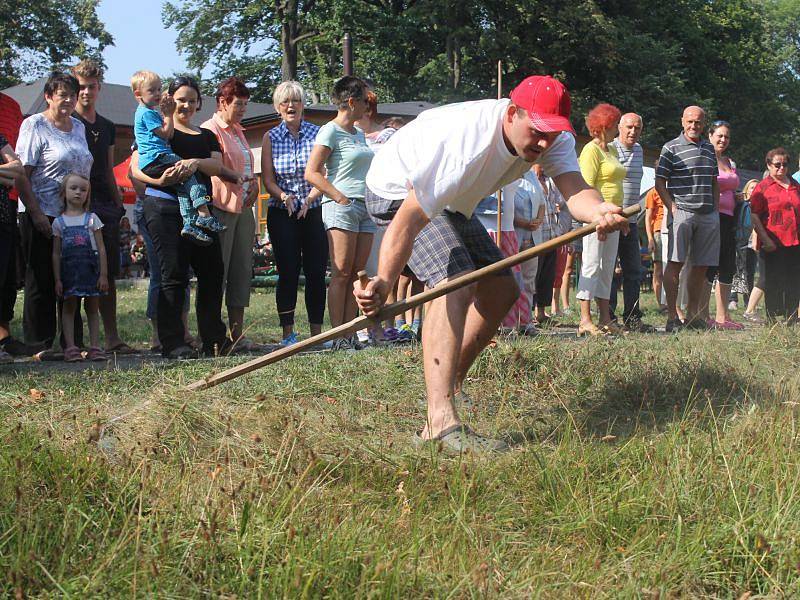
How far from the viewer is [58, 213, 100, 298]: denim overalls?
730 cm

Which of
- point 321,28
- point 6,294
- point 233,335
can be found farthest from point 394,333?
point 321,28

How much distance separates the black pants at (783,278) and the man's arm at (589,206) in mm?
6583

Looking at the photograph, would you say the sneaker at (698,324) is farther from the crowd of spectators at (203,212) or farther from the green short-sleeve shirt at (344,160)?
the green short-sleeve shirt at (344,160)

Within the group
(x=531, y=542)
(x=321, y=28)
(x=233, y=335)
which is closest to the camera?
(x=531, y=542)

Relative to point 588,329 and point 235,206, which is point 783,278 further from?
point 235,206

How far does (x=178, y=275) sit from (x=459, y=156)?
3.33 meters

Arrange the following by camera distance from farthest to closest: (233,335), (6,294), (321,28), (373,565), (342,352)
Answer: (321,28), (233,335), (6,294), (342,352), (373,565)

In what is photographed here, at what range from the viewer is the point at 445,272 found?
489cm

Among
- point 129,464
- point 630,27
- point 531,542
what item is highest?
point 630,27

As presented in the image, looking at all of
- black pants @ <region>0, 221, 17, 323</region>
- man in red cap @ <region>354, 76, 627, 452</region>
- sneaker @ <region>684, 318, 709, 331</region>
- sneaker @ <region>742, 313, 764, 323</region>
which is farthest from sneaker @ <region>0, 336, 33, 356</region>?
sneaker @ <region>742, 313, 764, 323</region>

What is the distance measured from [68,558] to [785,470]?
8.50ft

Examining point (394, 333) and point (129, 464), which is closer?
point (129, 464)

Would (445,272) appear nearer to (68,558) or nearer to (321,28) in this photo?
(68,558)

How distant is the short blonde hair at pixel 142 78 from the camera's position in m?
7.48
